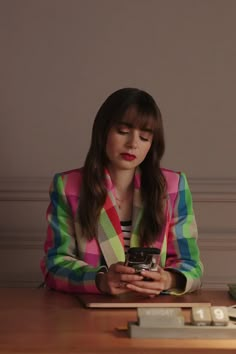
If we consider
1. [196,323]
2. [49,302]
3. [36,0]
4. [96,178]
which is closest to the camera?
[196,323]

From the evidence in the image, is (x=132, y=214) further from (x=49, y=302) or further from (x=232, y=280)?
(x=232, y=280)

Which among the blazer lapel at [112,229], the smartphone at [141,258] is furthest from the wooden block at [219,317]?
the blazer lapel at [112,229]

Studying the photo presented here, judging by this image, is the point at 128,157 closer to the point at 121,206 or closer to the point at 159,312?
the point at 121,206

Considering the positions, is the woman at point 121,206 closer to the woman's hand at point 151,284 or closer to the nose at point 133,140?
the nose at point 133,140

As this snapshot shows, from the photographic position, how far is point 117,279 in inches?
77.2

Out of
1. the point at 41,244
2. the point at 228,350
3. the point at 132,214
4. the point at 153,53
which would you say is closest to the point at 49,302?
the point at 132,214

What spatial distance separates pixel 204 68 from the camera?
305cm

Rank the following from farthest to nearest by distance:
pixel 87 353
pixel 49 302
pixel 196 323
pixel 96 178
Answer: pixel 96 178 < pixel 49 302 < pixel 196 323 < pixel 87 353

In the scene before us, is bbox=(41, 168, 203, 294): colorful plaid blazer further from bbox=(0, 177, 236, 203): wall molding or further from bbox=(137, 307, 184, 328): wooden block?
bbox=(0, 177, 236, 203): wall molding

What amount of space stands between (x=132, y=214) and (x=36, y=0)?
3.81 feet

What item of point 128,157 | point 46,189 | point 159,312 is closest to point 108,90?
point 46,189

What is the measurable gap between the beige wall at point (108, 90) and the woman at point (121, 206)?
0.75 meters

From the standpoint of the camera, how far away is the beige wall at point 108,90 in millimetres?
3035

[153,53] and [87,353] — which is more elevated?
[153,53]
